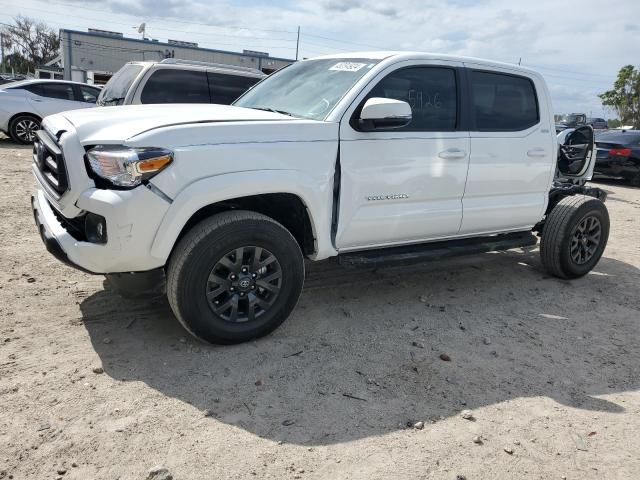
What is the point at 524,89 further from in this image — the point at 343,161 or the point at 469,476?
the point at 469,476

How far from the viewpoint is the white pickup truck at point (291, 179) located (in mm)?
3090

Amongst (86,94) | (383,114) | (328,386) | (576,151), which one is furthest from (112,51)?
(328,386)

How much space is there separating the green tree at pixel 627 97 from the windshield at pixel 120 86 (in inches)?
1681

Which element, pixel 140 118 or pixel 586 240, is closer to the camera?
pixel 140 118

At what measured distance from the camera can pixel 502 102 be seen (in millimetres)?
4719

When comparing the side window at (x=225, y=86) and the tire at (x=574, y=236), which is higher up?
the side window at (x=225, y=86)

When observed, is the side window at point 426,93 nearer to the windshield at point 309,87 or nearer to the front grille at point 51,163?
the windshield at point 309,87

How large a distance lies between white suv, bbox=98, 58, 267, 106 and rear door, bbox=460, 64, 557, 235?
179 inches

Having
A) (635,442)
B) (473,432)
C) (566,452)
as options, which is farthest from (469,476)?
(635,442)

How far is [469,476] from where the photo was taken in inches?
99.1

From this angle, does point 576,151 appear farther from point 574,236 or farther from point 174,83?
point 174,83

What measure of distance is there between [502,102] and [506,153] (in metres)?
0.47

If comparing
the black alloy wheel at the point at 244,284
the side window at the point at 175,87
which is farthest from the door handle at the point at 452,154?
the side window at the point at 175,87

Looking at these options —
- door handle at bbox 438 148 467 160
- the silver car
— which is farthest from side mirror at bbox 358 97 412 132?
the silver car
